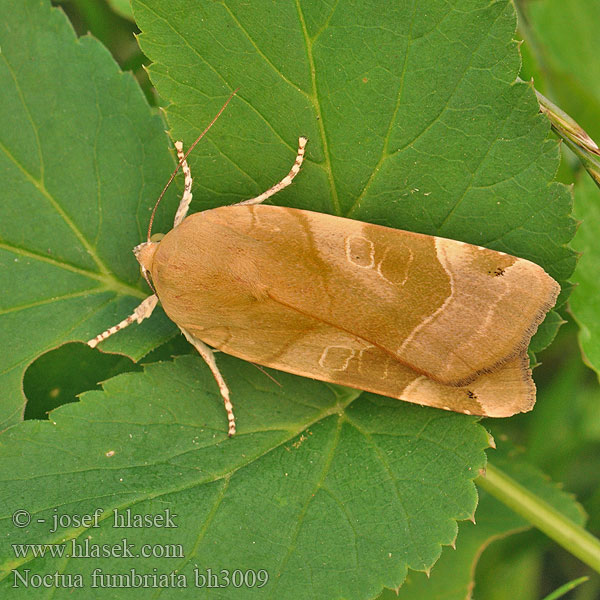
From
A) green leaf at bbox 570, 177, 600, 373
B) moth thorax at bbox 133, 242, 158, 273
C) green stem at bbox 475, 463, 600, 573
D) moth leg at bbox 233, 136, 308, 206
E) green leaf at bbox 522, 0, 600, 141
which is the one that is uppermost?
green leaf at bbox 522, 0, 600, 141

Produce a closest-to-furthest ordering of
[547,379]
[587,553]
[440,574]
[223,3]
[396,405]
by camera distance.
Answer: [223,3] < [396,405] < [587,553] < [440,574] < [547,379]

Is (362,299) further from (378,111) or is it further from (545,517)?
(545,517)

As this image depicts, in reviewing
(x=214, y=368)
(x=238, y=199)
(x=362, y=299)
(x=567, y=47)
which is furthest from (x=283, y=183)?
(x=567, y=47)

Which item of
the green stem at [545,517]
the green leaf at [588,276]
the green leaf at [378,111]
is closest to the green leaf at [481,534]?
the green stem at [545,517]

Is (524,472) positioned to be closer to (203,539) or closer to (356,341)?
(356,341)

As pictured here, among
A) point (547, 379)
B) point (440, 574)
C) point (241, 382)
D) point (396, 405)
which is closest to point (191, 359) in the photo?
point (241, 382)

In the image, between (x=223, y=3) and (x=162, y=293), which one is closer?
(x=223, y=3)

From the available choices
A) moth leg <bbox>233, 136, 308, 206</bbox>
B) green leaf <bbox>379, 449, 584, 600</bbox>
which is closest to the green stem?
green leaf <bbox>379, 449, 584, 600</bbox>

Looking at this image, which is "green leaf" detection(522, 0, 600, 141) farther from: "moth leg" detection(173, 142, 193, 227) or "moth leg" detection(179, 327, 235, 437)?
"moth leg" detection(179, 327, 235, 437)
